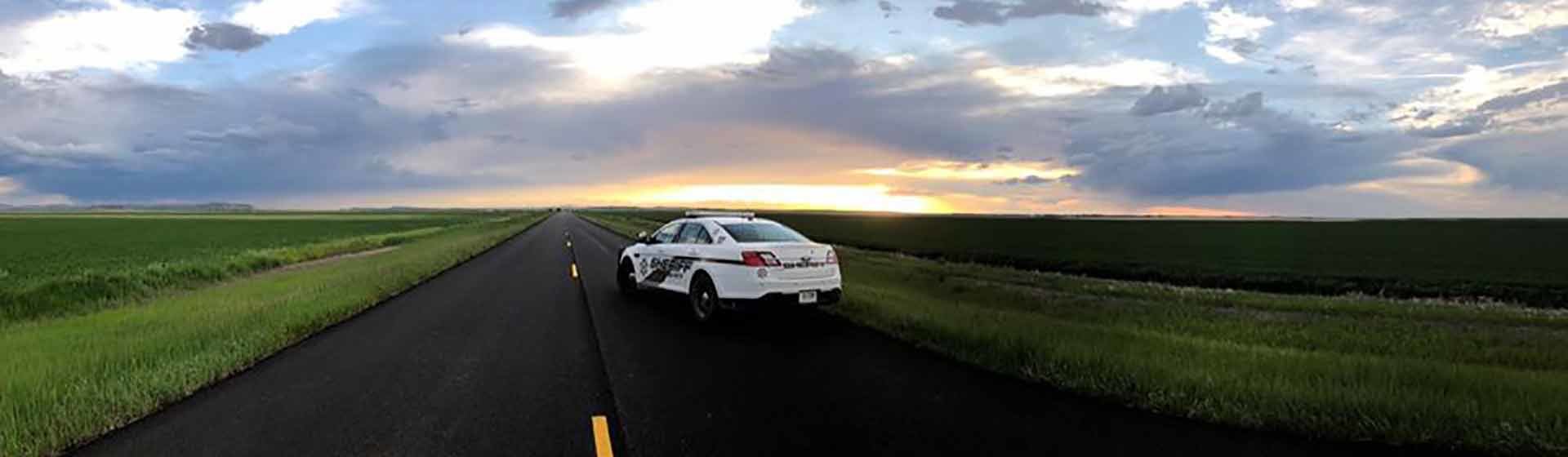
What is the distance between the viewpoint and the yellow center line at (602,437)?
203 inches

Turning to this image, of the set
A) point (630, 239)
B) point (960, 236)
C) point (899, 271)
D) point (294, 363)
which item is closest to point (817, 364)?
point (294, 363)

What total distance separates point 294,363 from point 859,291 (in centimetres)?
885

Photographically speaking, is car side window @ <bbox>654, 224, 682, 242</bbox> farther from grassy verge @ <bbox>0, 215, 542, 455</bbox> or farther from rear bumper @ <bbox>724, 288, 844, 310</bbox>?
grassy verge @ <bbox>0, 215, 542, 455</bbox>

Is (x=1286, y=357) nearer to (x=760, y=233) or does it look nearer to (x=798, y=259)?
(x=798, y=259)

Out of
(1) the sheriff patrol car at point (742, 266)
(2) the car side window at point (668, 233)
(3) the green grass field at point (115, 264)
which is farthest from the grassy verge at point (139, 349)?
(1) the sheriff patrol car at point (742, 266)

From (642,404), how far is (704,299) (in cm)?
528

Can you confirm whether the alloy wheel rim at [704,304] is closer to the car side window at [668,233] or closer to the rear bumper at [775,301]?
the rear bumper at [775,301]

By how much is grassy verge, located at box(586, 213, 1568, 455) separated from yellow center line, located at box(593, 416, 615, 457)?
13.2 ft

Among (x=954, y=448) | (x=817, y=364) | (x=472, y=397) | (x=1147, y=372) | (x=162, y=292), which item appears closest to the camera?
(x=954, y=448)

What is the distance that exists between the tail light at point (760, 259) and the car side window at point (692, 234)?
1.67 meters

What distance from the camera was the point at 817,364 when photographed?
27.5 ft

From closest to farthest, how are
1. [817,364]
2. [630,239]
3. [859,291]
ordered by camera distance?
[817,364], [859,291], [630,239]

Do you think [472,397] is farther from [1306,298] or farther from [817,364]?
[1306,298]

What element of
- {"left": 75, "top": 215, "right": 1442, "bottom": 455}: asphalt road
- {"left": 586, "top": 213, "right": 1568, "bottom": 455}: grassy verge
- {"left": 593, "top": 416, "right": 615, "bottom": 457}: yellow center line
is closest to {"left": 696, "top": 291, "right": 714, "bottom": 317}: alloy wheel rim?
{"left": 75, "top": 215, "right": 1442, "bottom": 455}: asphalt road
